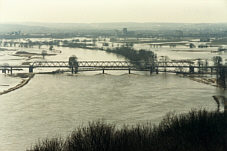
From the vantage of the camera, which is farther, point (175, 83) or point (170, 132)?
point (175, 83)

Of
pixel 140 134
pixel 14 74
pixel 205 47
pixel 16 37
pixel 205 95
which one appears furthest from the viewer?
pixel 16 37

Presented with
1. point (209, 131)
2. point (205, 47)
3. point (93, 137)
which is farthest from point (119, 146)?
point (205, 47)

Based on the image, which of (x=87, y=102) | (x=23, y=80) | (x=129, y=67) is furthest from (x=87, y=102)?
(x=129, y=67)

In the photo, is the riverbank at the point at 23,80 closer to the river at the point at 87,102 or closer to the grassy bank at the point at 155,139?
the river at the point at 87,102

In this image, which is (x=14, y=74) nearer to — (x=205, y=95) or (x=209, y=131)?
(x=205, y=95)

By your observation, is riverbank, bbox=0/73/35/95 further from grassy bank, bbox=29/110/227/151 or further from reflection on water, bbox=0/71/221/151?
grassy bank, bbox=29/110/227/151

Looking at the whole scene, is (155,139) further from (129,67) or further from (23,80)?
(129,67)

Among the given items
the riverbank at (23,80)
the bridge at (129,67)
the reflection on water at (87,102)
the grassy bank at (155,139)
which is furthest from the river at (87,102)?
the grassy bank at (155,139)
